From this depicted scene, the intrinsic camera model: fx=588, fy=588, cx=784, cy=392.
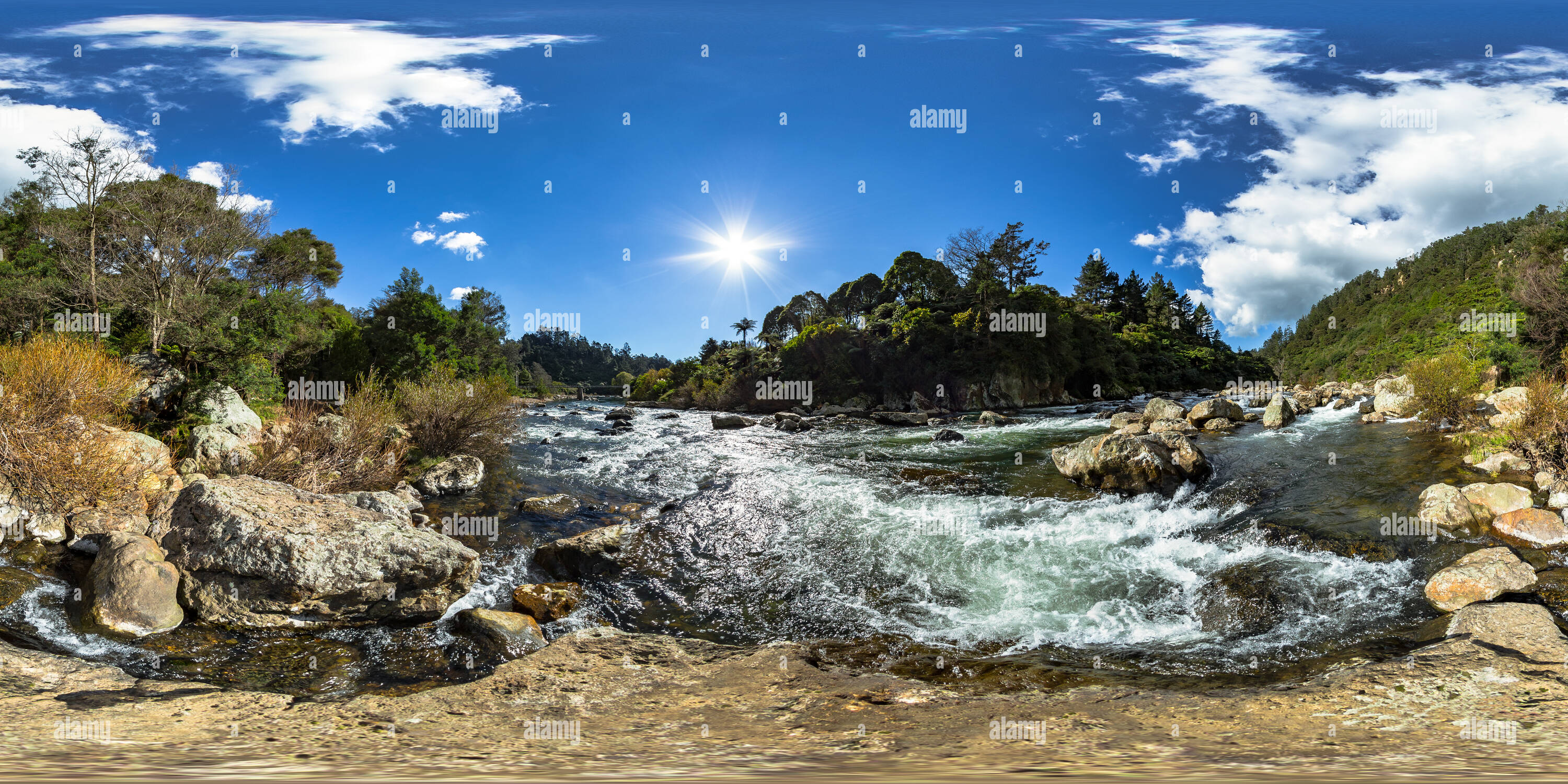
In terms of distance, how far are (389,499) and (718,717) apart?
8.12m

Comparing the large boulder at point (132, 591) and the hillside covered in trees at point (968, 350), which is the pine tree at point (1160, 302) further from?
the large boulder at point (132, 591)

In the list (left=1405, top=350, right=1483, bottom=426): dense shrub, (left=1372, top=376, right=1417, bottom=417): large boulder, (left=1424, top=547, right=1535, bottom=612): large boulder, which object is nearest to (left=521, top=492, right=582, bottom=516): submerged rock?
(left=1424, top=547, right=1535, bottom=612): large boulder

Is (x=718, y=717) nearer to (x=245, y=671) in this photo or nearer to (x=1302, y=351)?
(x=245, y=671)

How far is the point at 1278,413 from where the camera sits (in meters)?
19.3

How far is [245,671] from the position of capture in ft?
19.1

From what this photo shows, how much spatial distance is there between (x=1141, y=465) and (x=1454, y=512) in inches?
175

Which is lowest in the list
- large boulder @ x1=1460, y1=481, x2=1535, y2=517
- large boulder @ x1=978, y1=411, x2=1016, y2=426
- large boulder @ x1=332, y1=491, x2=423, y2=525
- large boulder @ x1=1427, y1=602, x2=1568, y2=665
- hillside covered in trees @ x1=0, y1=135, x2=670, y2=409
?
large boulder @ x1=1427, y1=602, x2=1568, y2=665

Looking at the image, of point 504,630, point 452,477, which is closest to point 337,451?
point 452,477

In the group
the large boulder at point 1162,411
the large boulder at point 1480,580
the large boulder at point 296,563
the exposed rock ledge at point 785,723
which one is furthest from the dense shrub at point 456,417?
the large boulder at point 1162,411

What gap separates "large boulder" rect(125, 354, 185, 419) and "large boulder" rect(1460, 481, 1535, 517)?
83.2 ft

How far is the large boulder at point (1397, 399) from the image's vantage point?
17.6 m

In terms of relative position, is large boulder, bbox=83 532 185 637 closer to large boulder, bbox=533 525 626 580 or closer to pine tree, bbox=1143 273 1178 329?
large boulder, bbox=533 525 626 580

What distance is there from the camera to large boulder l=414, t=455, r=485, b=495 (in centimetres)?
1366

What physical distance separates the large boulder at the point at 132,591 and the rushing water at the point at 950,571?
0.23 m
